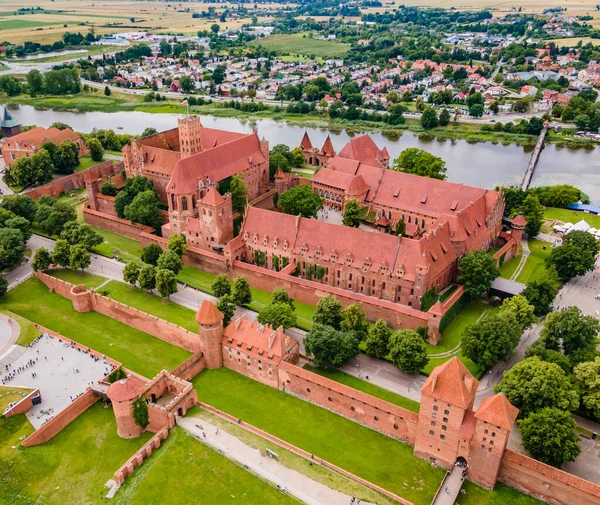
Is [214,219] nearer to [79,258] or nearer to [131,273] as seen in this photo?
[131,273]

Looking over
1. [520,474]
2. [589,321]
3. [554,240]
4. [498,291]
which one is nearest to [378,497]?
[520,474]

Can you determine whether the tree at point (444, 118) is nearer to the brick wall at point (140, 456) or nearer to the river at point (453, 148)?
the river at point (453, 148)

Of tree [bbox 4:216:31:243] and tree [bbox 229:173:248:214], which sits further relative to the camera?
tree [bbox 229:173:248:214]

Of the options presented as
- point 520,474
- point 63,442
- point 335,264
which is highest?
point 335,264

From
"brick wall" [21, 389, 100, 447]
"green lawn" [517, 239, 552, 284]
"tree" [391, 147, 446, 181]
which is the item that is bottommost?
"brick wall" [21, 389, 100, 447]

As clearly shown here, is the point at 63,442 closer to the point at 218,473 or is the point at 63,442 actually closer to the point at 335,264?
the point at 218,473

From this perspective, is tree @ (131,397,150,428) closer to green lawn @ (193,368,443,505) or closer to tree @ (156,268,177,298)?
green lawn @ (193,368,443,505)

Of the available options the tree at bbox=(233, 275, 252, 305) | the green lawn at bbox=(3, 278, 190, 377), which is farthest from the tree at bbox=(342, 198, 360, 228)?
the green lawn at bbox=(3, 278, 190, 377)
